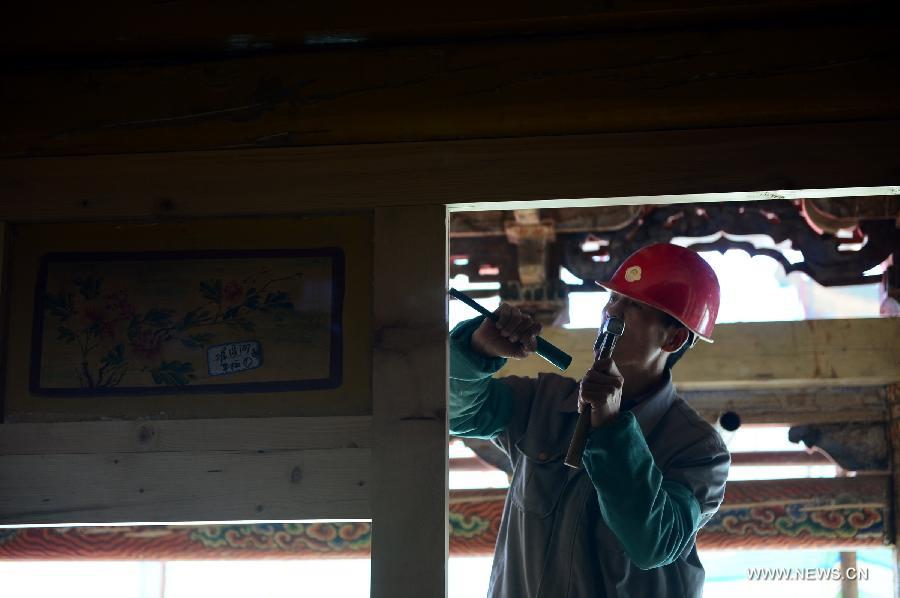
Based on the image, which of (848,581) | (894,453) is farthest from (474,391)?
(848,581)

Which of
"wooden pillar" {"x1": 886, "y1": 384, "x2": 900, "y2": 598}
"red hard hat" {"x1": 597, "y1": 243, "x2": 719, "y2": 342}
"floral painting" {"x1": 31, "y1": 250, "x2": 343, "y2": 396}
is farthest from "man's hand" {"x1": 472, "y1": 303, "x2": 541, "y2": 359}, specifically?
"wooden pillar" {"x1": 886, "y1": 384, "x2": 900, "y2": 598}

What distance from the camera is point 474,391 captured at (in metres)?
2.69

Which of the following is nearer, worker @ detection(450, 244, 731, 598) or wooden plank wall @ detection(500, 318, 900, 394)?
worker @ detection(450, 244, 731, 598)

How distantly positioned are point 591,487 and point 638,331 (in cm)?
44

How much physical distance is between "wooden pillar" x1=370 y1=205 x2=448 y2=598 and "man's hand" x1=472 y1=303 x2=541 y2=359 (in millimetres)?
487

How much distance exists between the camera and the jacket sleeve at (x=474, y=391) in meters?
2.59

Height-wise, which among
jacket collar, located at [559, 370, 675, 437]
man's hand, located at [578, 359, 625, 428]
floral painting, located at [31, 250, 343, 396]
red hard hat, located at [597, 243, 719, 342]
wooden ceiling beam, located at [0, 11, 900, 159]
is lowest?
jacket collar, located at [559, 370, 675, 437]

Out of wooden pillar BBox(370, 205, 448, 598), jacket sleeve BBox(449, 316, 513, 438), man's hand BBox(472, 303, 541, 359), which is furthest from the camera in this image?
jacket sleeve BBox(449, 316, 513, 438)

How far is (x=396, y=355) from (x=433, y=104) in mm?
507

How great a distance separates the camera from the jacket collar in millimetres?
2736

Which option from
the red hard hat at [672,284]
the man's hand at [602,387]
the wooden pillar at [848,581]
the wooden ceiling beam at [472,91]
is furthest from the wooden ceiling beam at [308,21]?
the wooden pillar at [848,581]

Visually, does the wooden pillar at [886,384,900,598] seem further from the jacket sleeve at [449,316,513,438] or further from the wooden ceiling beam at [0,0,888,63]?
the wooden ceiling beam at [0,0,888,63]

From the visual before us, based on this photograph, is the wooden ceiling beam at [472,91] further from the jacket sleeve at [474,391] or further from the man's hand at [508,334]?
the jacket sleeve at [474,391]

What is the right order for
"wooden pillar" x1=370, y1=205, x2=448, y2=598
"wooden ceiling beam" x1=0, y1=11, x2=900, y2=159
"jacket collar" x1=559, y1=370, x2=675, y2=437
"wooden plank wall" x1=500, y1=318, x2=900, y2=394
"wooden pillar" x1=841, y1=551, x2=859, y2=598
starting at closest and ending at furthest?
1. "wooden pillar" x1=370, y1=205, x2=448, y2=598
2. "wooden ceiling beam" x1=0, y1=11, x2=900, y2=159
3. "jacket collar" x1=559, y1=370, x2=675, y2=437
4. "wooden plank wall" x1=500, y1=318, x2=900, y2=394
5. "wooden pillar" x1=841, y1=551, x2=859, y2=598
